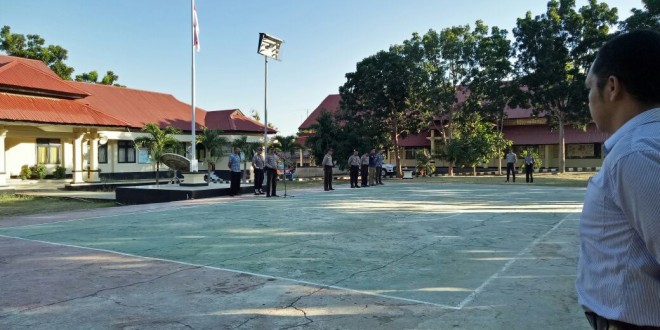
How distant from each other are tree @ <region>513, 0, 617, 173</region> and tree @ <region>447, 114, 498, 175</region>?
3.61 m

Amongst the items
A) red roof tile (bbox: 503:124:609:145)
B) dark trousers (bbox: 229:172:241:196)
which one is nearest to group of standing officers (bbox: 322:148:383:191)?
dark trousers (bbox: 229:172:241:196)

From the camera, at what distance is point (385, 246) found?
7.22 meters

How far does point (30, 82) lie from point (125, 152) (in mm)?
10246

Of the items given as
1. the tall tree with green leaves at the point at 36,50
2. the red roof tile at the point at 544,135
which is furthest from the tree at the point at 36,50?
the red roof tile at the point at 544,135

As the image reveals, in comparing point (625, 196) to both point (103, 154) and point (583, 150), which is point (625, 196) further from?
point (583, 150)

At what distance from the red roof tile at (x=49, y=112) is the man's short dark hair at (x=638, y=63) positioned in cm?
2501

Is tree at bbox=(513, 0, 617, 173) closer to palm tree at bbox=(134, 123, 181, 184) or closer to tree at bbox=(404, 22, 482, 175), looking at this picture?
tree at bbox=(404, 22, 482, 175)

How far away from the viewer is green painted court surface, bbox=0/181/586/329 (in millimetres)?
4812

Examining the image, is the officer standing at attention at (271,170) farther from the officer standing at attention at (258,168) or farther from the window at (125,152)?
the window at (125,152)

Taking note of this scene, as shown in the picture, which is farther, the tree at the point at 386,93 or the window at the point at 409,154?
the window at the point at 409,154

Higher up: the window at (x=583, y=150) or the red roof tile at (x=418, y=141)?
the red roof tile at (x=418, y=141)

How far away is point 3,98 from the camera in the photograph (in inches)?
900

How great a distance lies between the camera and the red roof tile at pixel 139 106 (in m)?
33.2

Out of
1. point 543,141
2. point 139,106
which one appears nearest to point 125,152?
point 139,106
